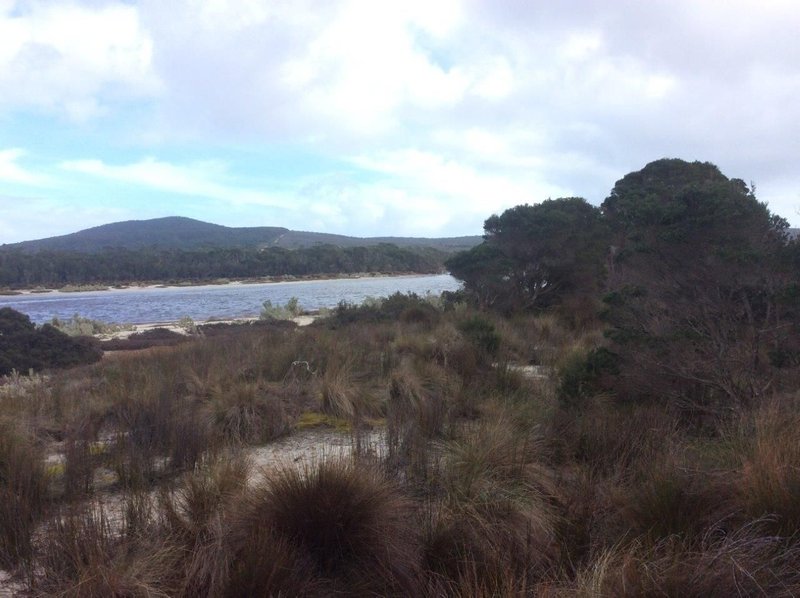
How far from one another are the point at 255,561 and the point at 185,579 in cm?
36

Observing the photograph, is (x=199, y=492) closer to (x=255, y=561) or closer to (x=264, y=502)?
(x=264, y=502)

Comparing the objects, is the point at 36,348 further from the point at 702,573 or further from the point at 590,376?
the point at 702,573

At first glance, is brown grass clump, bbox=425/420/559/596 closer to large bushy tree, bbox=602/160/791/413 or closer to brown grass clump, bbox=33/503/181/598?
brown grass clump, bbox=33/503/181/598

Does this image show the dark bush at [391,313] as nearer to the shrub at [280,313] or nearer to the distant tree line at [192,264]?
the shrub at [280,313]

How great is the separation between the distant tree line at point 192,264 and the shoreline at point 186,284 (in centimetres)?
124

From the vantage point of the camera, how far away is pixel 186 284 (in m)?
74.9

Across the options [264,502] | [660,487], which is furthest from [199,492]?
[660,487]

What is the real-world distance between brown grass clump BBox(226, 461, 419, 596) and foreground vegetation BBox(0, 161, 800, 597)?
0.04 ft

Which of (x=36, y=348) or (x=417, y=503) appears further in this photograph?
(x=36, y=348)

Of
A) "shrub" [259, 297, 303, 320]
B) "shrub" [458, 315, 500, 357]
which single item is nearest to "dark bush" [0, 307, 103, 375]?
"shrub" [259, 297, 303, 320]

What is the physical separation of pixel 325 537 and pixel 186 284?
2993 inches

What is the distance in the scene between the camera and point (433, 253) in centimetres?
10144

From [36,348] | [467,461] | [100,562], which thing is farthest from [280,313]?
[100,562]

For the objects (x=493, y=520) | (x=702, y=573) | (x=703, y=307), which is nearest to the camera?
(x=702, y=573)
